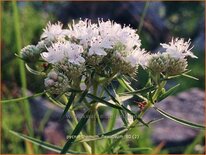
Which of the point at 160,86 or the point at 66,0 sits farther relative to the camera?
the point at 66,0

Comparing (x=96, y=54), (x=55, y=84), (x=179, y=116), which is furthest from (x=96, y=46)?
(x=179, y=116)

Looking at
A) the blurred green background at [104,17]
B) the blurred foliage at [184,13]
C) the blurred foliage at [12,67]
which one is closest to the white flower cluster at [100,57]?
the blurred foliage at [12,67]

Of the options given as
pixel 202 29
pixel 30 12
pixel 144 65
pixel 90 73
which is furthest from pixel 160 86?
pixel 202 29

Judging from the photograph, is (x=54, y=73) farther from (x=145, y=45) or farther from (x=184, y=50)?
(x=145, y=45)

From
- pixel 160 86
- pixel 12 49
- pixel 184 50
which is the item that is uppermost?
pixel 12 49

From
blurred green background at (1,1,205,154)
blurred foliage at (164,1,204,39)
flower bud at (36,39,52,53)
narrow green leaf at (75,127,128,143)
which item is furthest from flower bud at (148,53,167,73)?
blurred foliage at (164,1,204,39)

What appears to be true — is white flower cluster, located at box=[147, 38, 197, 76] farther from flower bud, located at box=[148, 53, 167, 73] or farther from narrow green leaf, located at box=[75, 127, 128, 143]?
narrow green leaf, located at box=[75, 127, 128, 143]

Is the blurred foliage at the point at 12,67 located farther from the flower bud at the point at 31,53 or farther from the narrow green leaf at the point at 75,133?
the narrow green leaf at the point at 75,133
